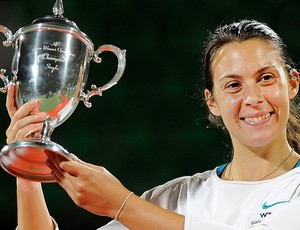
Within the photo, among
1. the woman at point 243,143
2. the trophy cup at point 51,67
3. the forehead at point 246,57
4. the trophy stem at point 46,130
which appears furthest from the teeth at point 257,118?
the trophy stem at point 46,130

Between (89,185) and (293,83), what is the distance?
710 millimetres

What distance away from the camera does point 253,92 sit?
160cm

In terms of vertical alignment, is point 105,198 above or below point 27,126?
below

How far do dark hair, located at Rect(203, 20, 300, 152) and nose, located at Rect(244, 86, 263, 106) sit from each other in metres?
0.16

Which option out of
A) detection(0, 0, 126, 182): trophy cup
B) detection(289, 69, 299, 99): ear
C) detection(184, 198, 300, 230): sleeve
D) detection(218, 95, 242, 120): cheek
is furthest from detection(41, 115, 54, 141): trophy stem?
detection(289, 69, 299, 99): ear

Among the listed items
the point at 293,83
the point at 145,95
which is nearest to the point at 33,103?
the point at 293,83

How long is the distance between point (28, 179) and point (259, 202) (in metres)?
0.54

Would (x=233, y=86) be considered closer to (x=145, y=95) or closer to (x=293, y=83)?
(x=293, y=83)

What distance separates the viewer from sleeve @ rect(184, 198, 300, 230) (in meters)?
1.35

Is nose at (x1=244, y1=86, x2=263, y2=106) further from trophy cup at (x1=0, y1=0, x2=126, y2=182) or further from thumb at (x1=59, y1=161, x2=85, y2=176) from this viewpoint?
thumb at (x1=59, y1=161, x2=85, y2=176)

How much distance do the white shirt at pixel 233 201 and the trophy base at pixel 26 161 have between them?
34cm

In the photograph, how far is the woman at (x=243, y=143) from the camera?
1515mm

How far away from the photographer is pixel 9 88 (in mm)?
1573

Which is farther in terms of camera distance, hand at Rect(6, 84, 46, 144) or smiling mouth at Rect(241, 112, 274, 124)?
smiling mouth at Rect(241, 112, 274, 124)
